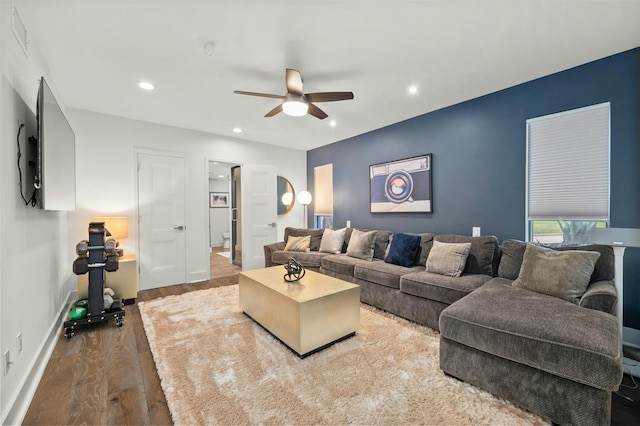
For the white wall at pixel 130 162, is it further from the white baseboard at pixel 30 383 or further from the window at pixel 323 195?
the white baseboard at pixel 30 383

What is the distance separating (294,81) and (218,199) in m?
7.06

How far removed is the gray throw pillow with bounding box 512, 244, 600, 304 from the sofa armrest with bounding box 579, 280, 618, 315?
92 millimetres

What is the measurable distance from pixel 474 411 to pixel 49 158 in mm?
3353

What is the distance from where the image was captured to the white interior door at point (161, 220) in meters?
4.10

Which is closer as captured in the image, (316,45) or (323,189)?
(316,45)

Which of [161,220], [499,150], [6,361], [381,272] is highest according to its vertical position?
[499,150]

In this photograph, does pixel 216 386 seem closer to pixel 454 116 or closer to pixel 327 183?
pixel 454 116

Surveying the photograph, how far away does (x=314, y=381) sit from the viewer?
1.85m

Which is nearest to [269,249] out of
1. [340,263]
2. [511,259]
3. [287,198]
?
[287,198]

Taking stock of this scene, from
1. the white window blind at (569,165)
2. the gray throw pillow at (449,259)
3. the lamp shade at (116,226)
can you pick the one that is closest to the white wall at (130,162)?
the lamp shade at (116,226)

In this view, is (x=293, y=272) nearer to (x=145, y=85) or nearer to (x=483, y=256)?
(x=483, y=256)

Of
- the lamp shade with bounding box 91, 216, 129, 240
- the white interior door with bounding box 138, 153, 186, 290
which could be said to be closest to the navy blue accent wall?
the white interior door with bounding box 138, 153, 186, 290

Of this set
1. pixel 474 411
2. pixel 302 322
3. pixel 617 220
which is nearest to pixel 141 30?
pixel 302 322

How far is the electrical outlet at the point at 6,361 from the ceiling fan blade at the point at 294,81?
8.64ft
